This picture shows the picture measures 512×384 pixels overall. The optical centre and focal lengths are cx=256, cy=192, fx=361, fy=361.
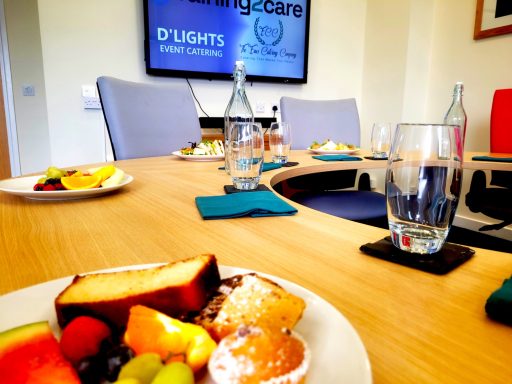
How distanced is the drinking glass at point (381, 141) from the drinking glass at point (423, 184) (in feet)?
4.26

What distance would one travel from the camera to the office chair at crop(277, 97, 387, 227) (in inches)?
66.9

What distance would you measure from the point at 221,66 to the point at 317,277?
2.93 meters

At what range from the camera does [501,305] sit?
1.15 ft

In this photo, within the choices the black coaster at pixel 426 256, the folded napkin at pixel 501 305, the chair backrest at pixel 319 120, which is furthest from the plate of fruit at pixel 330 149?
the folded napkin at pixel 501 305

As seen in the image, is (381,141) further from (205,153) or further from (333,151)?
(205,153)

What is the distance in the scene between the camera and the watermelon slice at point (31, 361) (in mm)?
214

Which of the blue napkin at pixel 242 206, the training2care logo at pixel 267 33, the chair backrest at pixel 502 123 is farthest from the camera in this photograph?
the training2care logo at pixel 267 33

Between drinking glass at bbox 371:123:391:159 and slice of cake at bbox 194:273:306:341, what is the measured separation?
1.57m

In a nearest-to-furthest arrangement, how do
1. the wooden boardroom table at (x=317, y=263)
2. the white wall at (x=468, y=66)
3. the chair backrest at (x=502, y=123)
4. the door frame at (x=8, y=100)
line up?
the wooden boardroom table at (x=317, y=263)
the chair backrest at (x=502, y=123)
the white wall at (x=468, y=66)
the door frame at (x=8, y=100)

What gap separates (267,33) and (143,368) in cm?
347

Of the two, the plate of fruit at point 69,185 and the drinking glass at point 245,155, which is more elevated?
the drinking glass at point 245,155

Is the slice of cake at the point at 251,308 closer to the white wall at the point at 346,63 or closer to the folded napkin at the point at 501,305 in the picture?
the folded napkin at the point at 501,305

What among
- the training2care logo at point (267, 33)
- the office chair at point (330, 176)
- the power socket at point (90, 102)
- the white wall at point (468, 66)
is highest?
the training2care logo at point (267, 33)

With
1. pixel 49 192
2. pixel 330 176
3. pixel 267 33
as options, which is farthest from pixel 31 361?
pixel 267 33
